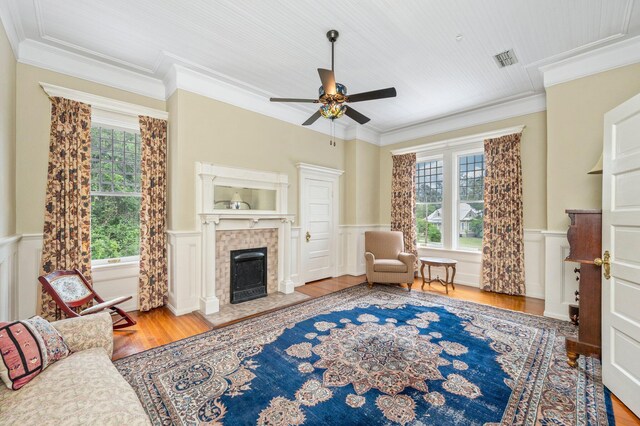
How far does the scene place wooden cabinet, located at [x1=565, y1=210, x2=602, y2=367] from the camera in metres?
2.43

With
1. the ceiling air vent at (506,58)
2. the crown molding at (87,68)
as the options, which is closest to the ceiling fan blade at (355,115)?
the ceiling air vent at (506,58)

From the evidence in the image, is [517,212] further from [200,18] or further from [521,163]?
[200,18]

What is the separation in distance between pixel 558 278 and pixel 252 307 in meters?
4.13

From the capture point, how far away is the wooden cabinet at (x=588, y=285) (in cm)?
243

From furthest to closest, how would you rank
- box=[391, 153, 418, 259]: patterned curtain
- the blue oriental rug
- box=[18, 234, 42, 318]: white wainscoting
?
box=[391, 153, 418, 259]: patterned curtain < box=[18, 234, 42, 318]: white wainscoting < the blue oriental rug

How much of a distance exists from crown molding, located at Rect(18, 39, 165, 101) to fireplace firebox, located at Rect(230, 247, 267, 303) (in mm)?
2630

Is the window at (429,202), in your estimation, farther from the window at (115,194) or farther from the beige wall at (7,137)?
the beige wall at (7,137)

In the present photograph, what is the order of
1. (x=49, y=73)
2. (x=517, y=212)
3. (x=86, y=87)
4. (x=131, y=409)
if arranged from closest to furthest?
1. (x=131, y=409)
2. (x=49, y=73)
3. (x=86, y=87)
4. (x=517, y=212)

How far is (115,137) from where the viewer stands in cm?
388

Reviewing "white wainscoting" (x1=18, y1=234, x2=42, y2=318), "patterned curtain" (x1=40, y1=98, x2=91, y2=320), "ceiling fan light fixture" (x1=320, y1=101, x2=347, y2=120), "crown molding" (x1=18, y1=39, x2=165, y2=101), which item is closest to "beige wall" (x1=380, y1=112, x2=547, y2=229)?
"ceiling fan light fixture" (x1=320, y1=101, x2=347, y2=120)

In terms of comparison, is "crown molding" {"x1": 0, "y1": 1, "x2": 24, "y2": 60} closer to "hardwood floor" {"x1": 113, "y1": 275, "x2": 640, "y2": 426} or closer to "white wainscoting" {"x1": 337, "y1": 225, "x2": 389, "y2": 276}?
"hardwood floor" {"x1": 113, "y1": 275, "x2": 640, "y2": 426}

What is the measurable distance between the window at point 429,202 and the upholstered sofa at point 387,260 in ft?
3.13

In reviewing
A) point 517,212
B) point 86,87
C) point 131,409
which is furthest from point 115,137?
point 517,212

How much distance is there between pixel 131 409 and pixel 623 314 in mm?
3268
